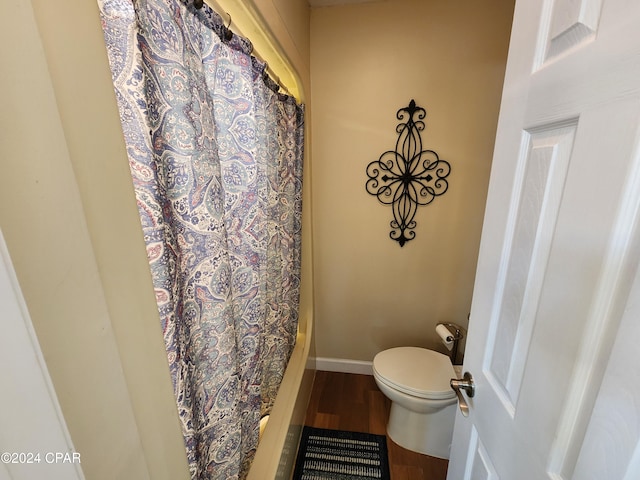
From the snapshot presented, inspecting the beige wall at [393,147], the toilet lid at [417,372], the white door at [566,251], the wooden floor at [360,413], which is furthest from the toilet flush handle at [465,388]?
the beige wall at [393,147]

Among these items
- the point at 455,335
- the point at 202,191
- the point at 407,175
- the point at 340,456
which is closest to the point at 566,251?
the point at 202,191

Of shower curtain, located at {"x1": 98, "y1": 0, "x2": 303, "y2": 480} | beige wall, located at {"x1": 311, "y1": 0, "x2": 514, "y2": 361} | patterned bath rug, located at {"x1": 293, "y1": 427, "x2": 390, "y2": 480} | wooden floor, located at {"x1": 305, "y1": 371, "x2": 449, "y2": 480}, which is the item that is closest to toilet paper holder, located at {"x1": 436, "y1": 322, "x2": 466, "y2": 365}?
beige wall, located at {"x1": 311, "y1": 0, "x2": 514, "y2": 361}

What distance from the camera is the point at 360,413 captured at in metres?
1.71

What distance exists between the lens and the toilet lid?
133cm

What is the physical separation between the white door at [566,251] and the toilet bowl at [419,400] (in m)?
0.72

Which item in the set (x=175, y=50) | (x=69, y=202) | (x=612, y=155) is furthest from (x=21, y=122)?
(x=612, y=155)

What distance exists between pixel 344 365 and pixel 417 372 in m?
0.73

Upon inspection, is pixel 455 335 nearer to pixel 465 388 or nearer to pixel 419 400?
pixel 419 400

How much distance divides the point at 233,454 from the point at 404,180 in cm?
156

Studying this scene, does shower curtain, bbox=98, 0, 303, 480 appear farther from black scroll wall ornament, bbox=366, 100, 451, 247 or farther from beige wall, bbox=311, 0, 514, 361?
black scroll wall ornament, bbox=366, 100, 451, 247

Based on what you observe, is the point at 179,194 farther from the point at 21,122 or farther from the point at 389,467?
the point at 389,467

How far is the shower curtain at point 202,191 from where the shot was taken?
1.60 feet

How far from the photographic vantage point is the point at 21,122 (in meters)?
0.27

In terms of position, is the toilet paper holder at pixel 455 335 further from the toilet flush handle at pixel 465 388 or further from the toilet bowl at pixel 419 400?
the toilet flush handle at pixel 465 388
